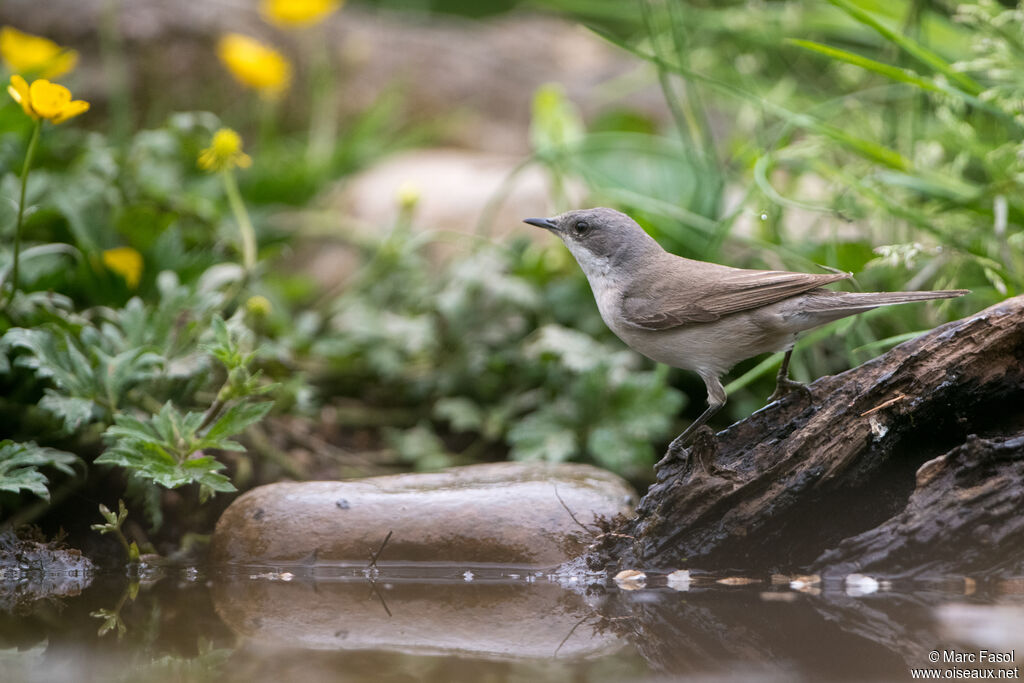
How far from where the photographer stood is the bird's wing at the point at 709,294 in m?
3.15

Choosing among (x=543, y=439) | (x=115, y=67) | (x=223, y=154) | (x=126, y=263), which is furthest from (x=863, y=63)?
(x=115, y=67)

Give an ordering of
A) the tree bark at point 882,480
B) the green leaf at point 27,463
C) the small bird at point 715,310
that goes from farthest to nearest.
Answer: the small bird at point 715,310
the green leaf at point 27,463
the tree bark at point 882,480

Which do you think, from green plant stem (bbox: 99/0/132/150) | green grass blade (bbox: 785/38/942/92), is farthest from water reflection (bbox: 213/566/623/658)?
green plant stem (bbox: 99/0/132/150)

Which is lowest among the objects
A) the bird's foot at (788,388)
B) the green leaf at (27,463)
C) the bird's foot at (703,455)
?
the green leaf at (27,463)

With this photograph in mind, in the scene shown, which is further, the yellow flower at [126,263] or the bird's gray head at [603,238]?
the yellow flower at [126,263]

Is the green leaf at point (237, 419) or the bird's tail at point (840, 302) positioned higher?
the bird's tail at point (840, 302)

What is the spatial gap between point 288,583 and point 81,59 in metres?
5.45

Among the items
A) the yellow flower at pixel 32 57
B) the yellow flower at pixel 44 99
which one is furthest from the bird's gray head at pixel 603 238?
the yellow flower at pixel 32 57

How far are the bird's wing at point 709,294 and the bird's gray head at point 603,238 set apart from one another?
0.29 m

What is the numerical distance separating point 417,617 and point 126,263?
7.93 ft

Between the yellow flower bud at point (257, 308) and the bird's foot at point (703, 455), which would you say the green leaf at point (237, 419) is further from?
the bird's foot at point (703, 455)

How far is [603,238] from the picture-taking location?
379 cm

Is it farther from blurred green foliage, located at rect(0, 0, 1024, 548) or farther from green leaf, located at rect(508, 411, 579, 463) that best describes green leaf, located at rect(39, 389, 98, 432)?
green leaf, located at rect(508, 411, 579, 463)

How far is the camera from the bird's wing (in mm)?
3146
